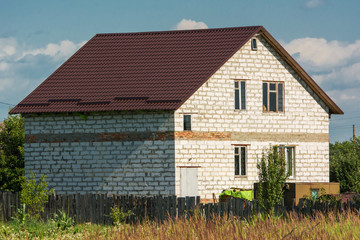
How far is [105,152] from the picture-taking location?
29.0 metres

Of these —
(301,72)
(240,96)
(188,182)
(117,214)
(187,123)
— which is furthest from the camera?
(301,72)

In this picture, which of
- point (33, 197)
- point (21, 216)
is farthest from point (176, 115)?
point (21, 216)

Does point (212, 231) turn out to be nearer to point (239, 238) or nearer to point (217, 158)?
point (239, 238)

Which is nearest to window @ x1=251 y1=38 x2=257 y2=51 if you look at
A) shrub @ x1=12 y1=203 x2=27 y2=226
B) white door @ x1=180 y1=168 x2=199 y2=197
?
white door @ x1=180 y1=168 x2=199 y2=197

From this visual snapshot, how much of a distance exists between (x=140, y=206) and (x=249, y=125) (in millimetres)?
9566

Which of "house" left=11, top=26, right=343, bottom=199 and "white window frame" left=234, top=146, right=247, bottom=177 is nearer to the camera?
"house" left=11, top=26, right=343, bottom=199

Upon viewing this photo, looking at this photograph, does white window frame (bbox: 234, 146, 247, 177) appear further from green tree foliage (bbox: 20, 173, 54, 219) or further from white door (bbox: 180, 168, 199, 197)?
green tree foliage (bbox: 20, 173, 54, 219)

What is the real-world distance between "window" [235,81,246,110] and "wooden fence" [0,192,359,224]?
9.34 metres

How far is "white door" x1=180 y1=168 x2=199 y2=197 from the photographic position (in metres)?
28.3

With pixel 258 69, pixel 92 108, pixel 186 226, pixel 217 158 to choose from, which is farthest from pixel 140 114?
pixel 186 226

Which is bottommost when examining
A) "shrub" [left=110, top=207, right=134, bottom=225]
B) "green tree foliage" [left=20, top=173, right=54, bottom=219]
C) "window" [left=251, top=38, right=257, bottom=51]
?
"shrub" [left=110, top=207, right=134, bottom=225]

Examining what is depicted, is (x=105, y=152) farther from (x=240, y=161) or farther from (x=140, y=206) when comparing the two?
(x=140, y=206)

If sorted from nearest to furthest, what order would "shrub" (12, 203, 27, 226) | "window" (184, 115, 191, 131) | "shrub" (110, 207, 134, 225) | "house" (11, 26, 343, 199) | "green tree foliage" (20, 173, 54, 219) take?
"shrub" (12, 203, 27, 226) → "shrub" (110, 207, 134, 225) → "green tree foliage" (20, 173, 54, 219) → "house" (11, 26, 343, 199) → "window" (184, 115, 191, 131)

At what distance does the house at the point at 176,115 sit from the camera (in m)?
28.5
